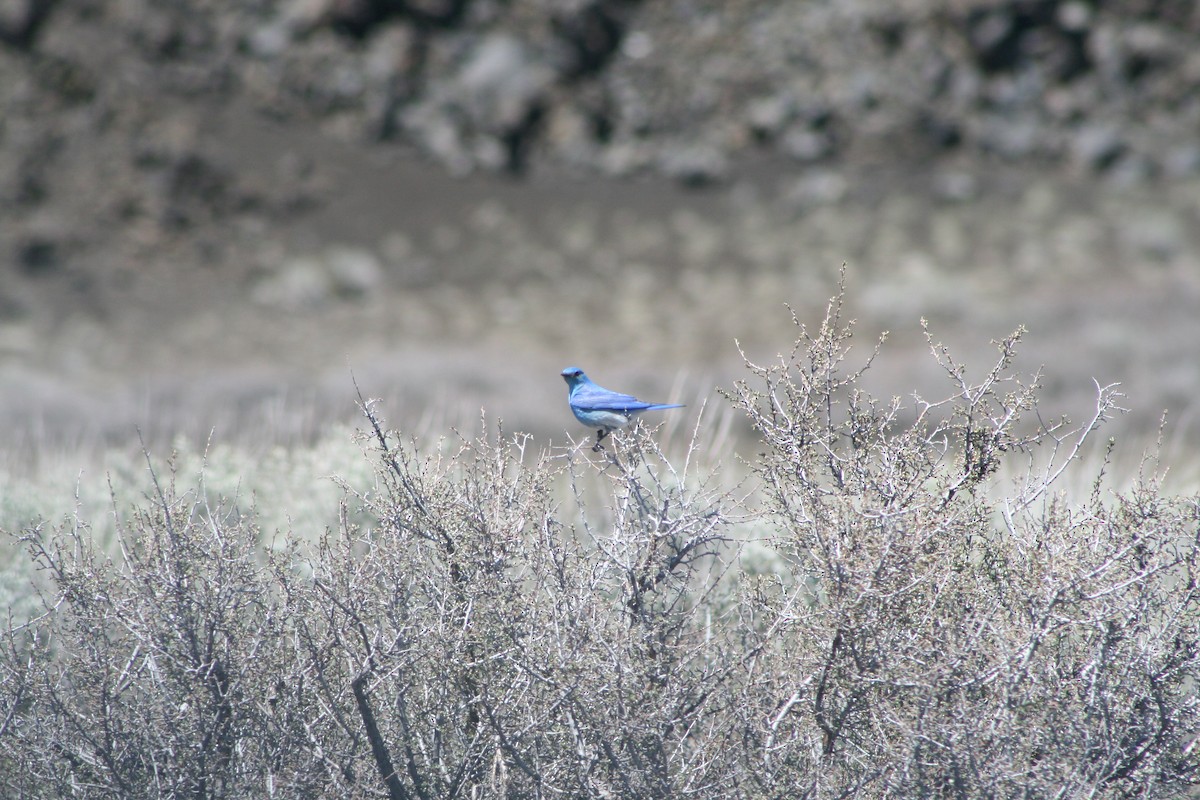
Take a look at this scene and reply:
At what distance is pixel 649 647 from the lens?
5.20 m

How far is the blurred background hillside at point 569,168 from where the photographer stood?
3234cm

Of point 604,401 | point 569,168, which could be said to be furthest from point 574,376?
point 569,168

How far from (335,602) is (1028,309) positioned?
2584 cm

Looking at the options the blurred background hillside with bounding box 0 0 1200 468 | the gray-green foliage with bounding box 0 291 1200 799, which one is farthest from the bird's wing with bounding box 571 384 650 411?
the blurred background hillside with bounding box 0 0 1200 468

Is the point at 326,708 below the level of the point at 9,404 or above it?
below

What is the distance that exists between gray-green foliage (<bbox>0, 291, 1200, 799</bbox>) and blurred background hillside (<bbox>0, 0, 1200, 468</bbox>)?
80.1 ft

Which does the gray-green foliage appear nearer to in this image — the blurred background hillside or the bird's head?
the bird's head

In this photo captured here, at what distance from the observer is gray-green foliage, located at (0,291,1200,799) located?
4.94 m

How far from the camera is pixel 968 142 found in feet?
123

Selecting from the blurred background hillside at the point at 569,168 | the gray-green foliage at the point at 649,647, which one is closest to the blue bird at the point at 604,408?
the gray-green foliage at the point at 649,647

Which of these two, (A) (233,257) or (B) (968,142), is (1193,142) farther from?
(A) (233,257)

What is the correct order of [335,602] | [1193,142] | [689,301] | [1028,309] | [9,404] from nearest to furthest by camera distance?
[335,602] < [9,404] < [1028,309] < [689,301] < [1193,142]

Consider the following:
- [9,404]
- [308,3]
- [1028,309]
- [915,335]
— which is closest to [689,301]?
[915,335]

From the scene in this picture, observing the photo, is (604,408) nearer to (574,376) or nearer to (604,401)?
(604,401)
